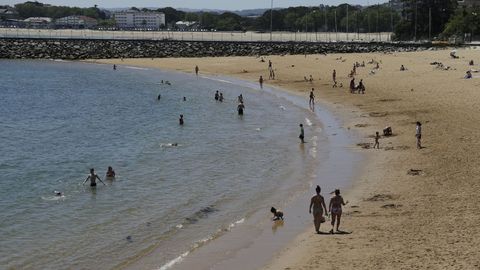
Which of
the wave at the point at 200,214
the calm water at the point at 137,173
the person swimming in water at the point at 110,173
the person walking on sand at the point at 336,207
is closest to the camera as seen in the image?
the person walking on sand at the point at 336,207

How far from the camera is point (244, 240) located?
18.1 meters

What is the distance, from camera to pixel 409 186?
2244 cm

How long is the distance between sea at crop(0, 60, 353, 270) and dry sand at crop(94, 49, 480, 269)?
1.47 meters

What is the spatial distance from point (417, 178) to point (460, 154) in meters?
3.64

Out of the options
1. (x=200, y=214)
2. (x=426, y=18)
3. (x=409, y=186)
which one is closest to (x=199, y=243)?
(x=200, y=214)

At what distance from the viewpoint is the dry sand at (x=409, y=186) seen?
15.4 meters

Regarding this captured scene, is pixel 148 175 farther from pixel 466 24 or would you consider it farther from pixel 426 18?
pixel 426 18

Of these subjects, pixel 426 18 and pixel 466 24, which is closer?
pixel 466 24

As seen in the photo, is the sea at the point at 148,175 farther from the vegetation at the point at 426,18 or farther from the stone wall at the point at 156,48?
the vegetation at the point at 426,18

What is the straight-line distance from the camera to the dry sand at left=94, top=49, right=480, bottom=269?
15.4 meters

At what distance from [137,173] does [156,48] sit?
87762mm

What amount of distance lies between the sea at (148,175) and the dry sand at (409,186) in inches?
57.9

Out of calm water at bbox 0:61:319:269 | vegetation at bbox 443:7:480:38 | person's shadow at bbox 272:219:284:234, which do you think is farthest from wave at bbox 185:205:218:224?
vegetation at bbox 443:7:480:38

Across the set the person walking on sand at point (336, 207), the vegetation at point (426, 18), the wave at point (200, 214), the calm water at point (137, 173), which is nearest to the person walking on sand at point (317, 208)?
the person walking on sand at point (336, 207)
